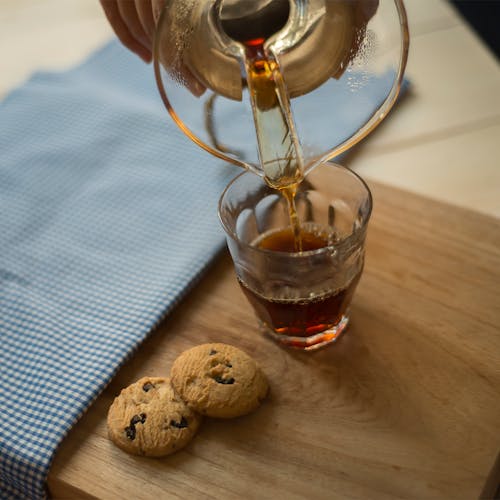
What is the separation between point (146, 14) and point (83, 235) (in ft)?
0.96

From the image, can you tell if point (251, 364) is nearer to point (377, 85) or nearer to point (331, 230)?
point (331, 230)

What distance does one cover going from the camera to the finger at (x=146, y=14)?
2.43 feet

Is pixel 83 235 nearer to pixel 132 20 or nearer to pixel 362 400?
pixel 132 20

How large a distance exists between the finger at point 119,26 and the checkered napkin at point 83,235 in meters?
0.19

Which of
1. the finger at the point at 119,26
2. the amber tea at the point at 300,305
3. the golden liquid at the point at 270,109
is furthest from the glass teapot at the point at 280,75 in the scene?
the finger at the point at 119,26

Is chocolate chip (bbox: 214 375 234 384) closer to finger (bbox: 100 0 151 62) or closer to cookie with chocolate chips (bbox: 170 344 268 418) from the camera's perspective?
cookie with chocolate chips (bbox: 170 344 268 418)

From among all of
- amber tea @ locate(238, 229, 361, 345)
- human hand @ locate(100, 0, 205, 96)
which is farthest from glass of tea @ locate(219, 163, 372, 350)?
human hand @ locate(100, 0, 205, 96)

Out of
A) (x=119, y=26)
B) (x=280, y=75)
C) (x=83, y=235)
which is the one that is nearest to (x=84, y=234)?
(x=83, y=235)

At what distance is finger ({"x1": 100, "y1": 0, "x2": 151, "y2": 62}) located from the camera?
815 mm

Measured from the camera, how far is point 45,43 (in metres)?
1.35

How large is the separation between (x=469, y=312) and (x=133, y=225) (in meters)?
0.41

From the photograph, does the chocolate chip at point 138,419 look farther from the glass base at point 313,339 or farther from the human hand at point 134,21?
the human hand at point 134,21

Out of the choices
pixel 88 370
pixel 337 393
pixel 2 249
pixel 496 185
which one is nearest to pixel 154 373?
pixel 88 370

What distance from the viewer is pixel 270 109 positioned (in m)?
0.66
